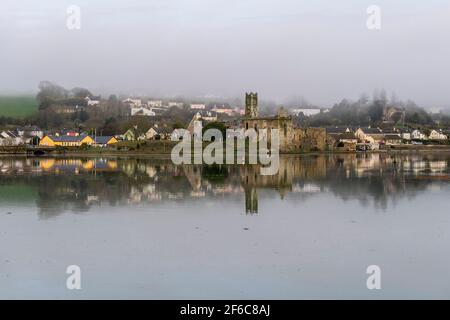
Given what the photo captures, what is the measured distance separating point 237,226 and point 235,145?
4025cm

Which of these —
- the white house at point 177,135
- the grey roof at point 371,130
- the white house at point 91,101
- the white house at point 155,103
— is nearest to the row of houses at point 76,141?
the white house at point 177,135

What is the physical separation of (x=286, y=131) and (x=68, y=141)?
20418mm

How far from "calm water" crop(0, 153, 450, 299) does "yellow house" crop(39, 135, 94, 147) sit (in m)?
39.8

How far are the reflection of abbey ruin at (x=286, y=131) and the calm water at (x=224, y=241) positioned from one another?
3792cm

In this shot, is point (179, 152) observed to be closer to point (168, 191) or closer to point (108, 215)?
point (168, 191)

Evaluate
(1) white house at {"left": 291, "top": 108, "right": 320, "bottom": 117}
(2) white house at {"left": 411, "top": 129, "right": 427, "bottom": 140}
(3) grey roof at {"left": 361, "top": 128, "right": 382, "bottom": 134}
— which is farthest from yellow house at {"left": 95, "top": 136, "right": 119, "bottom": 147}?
(1) white house at {"left": 291, "top": 108, "right": 320, "bottom": 117}

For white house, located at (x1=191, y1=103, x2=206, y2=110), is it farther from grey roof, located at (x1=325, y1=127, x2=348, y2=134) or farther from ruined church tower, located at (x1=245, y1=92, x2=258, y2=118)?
ruined church tower, located at (x1=245, y1=92, x2=258, y2=118)

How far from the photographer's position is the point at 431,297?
7824 mm

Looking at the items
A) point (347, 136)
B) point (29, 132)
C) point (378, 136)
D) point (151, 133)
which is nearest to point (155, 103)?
point (29, 132)

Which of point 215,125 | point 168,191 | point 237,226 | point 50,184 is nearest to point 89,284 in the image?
point 237,226

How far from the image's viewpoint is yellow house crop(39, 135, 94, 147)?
59.9 meters

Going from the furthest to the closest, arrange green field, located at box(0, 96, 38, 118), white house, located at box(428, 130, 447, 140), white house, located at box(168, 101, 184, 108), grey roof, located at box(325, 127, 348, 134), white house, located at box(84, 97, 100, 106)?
white house, located at box(168, 101, 184, 108)
white house, located at box(84, 97, 100, 106)
green field, located at box(0, 96, 38, 118)
white house, located at box(428, 130, 447, 140)
grey roof, located at box(325, 127, 348, 134)

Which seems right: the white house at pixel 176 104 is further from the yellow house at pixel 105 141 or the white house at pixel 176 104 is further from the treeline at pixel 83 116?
the yellow house at pixel 105 141

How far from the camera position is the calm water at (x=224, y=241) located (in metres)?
8.32
